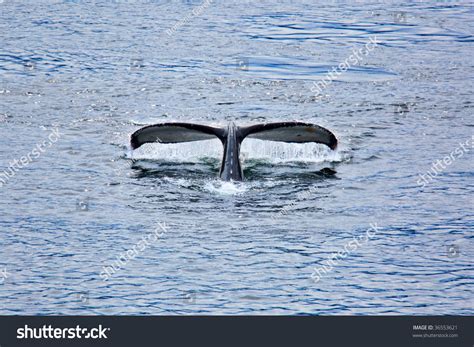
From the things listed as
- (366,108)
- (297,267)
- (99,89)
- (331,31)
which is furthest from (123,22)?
(297,267)

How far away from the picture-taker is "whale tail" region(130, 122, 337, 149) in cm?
2008

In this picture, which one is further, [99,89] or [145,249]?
[99,89]

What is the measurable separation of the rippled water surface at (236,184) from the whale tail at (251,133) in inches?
17.5

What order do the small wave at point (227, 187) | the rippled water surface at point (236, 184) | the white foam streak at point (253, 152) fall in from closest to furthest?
the rippled water surface at point (236, 184) < the small wave at point (227, 187) < the white foam streak at point (253, 152)

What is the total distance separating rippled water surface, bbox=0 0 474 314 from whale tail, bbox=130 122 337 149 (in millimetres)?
444

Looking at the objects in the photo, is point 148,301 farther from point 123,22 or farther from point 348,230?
point 123,22

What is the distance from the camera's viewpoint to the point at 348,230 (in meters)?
16.7

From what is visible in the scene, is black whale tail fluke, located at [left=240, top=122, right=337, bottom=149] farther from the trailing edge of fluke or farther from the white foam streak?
the white foam streak

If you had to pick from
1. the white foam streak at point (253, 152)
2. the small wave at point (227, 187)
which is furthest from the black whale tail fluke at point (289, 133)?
the small wave at point (227, 187)

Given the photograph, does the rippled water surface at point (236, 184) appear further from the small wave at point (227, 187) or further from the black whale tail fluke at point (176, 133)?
the black whale tail fluke at point (176, 133)

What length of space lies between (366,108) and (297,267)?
407 inches

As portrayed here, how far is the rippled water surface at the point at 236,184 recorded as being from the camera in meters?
14.5

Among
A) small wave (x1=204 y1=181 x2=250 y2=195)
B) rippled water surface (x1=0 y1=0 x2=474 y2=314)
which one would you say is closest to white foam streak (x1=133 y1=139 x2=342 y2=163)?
rippled water surface (x1=0 y1=0 x2=474 y2=314)
